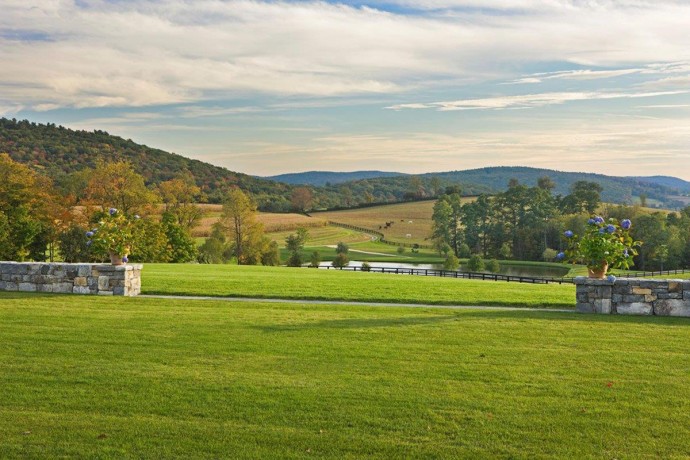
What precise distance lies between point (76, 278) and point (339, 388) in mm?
10541

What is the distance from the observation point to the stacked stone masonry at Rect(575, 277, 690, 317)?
13121mm

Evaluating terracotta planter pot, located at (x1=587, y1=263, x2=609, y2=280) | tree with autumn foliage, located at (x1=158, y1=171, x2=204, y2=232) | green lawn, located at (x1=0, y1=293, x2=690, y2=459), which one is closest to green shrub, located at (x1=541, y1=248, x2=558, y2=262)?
tree with autumn foliage, located at (x1=158, y1=171, x2=204, y2=232)

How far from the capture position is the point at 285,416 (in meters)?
6.69

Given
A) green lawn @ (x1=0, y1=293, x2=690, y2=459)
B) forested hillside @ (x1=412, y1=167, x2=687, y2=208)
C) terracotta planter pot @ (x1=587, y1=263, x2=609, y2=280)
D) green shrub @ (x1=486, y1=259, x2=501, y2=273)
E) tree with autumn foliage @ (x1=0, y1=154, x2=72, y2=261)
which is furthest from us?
forested hillside @ (x1=412, y1=167, x2=687, y2=208)

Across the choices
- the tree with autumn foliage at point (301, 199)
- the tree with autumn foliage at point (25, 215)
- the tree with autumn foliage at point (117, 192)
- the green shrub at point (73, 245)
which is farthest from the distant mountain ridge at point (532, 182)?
the green shrub at point (73, 245)

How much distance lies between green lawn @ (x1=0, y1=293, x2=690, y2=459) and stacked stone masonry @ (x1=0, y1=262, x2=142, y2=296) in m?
3.36

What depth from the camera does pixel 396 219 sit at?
108 m

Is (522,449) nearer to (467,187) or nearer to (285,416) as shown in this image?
(285,416)

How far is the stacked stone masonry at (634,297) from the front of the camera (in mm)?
13121

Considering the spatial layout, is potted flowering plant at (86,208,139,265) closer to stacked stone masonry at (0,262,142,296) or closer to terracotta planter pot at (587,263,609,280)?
stacked stone masonry at (0,262,142,296)

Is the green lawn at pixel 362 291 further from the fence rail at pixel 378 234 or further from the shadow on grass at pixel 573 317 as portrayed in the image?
the fence rail at pixel 378 234

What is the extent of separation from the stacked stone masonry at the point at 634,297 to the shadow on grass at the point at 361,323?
10.1 feet

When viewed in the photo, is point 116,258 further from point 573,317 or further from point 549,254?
point 549,254

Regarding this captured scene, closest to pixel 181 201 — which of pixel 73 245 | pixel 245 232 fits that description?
pixel 245 232
